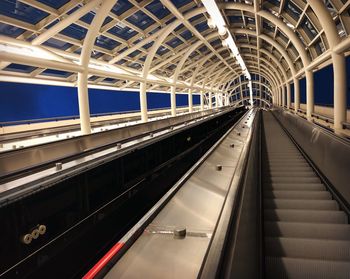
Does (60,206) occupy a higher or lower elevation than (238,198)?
lower

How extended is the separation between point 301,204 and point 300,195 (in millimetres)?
430

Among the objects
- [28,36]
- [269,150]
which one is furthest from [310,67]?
[28,36]

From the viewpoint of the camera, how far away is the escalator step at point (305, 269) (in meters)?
2.34

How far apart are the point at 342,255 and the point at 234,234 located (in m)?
1.57

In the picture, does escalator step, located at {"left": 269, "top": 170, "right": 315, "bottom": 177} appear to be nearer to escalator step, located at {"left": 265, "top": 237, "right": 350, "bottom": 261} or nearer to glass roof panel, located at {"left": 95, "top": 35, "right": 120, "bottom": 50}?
escalator step, located at {"left": 265, "top": 237, "right": 350, "bottom": 261}

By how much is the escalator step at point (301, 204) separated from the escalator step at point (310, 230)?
787 millimetres

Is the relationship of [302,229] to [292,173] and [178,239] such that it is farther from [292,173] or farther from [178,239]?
[292,173]

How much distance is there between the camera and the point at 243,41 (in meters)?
23.8

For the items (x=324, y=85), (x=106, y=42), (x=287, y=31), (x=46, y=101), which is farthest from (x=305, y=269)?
(x=324, y=85)

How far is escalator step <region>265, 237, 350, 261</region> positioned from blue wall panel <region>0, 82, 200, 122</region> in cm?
1595

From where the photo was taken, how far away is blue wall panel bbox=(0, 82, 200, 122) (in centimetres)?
1539

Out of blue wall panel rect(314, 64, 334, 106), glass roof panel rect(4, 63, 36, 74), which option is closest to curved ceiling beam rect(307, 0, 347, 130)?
blue wall panel rect(314, 64, 334, 106)

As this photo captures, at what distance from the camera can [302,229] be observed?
322 cm

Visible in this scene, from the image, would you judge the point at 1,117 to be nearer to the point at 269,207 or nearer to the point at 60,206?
the point at 60,206
